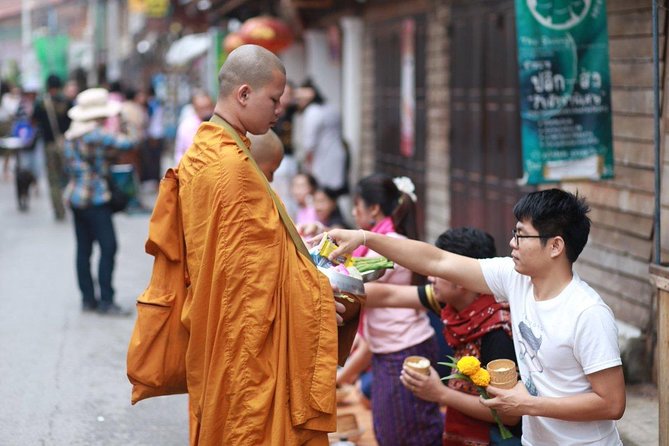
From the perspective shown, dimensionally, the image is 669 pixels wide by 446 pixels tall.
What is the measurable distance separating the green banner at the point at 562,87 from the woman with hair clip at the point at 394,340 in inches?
41.8

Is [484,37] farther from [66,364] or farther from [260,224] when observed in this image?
[260,224]

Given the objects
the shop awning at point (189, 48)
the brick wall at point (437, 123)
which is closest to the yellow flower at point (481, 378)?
the brick wall at point (437, 123)

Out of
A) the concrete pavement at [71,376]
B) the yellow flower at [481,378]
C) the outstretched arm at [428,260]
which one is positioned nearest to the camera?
the yellow flower at [481,378]

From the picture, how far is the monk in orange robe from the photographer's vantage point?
3.73m

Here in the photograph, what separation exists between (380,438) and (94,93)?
4.81m

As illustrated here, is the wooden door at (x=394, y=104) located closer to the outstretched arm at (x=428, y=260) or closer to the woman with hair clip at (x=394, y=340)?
the woman with hair clip at (x=394, y=340)

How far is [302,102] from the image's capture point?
525 inches

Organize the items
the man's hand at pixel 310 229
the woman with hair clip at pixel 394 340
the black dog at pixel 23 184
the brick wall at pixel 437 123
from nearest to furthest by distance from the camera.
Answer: the man's hand at pixel 310 229 → the woman with hair clip at pixel 394 340 → the brick wall at pixel 437 123 → the black dog at pixel 23 184

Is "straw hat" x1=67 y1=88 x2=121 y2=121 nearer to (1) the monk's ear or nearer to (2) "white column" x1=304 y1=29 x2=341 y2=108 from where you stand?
(1) the monk's ear

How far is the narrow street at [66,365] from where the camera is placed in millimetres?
6281

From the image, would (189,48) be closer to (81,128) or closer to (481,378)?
(81,128)

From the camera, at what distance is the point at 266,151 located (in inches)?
203

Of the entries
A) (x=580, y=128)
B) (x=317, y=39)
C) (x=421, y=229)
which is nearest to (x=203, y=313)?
(x=580, y=128)

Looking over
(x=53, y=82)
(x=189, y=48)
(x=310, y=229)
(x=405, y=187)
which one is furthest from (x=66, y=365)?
(x=189, y=48)
